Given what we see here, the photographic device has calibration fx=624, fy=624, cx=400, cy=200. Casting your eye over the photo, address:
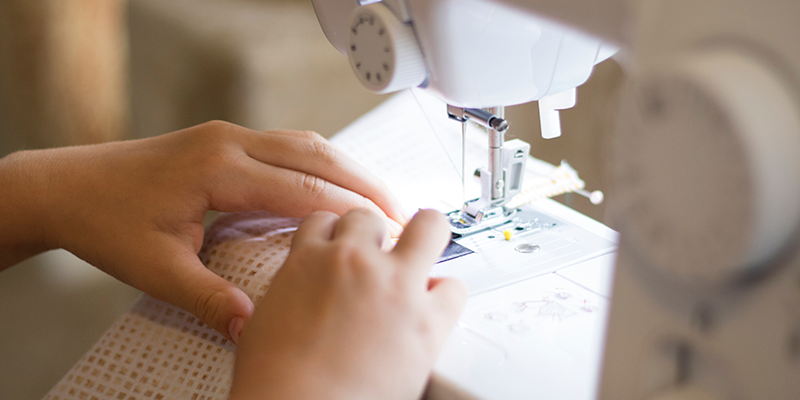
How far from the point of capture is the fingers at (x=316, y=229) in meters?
0.44

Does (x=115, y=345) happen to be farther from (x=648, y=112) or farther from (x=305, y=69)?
(x=305, y=69)

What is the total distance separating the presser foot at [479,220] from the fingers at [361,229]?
243 millimetres

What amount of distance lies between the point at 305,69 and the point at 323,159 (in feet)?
3.38

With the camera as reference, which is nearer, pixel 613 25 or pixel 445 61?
pixel 613 25

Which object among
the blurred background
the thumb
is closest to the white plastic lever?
the thumb

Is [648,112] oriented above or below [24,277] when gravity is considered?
above

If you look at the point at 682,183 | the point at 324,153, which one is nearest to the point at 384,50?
the point at 324,153

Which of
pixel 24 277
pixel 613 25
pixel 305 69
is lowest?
pixel 24 277

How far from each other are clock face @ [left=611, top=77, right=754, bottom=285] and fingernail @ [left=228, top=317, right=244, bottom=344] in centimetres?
34

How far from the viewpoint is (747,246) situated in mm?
255

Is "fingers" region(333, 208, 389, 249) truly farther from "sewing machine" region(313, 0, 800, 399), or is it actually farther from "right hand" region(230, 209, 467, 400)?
"sewing machine" region(313, 0, 800, 399)

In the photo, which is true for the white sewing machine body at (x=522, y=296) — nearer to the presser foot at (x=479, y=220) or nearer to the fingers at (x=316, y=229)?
the presser foot at (x=479, y=220)

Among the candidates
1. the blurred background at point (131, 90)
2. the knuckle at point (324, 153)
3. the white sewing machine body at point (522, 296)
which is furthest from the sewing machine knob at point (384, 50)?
the blurred background at point (131, 90)

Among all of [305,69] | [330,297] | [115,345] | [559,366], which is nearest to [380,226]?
[330,297]
